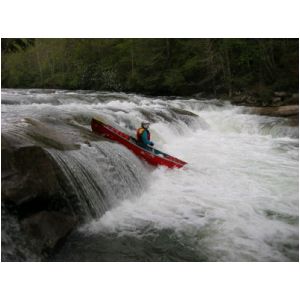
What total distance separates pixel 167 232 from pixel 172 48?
6676 millimetres

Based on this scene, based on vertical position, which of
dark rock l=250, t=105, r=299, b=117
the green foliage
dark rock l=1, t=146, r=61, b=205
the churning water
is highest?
the green foliage

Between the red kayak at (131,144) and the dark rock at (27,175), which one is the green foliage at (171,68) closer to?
the red kayak at (131,144)

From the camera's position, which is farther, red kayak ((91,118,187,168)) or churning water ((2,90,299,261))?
red kayak ((91,118,187,168))

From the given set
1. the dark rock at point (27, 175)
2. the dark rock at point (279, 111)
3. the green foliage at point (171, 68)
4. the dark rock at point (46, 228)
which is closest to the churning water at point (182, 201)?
the dark rock at point (46, 228)

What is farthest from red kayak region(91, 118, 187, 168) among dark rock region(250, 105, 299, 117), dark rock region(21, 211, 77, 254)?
dark rock region(250, 105, 299, 117)

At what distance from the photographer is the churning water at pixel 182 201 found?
310cm

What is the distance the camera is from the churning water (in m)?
3.10

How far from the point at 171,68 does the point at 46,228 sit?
9.40m

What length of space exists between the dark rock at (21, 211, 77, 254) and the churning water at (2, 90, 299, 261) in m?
0.12

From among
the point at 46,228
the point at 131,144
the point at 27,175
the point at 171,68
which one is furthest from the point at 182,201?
the point at 171,68

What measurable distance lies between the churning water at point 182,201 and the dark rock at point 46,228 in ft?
0.38

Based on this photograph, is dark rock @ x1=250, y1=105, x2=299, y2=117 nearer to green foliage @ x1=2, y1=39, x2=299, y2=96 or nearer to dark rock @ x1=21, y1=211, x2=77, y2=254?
green foliage @ x1=2, y1=39, x2=299, y2=96

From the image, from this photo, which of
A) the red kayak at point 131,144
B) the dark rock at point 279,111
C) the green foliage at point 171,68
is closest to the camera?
the red kayak at point 131,144
